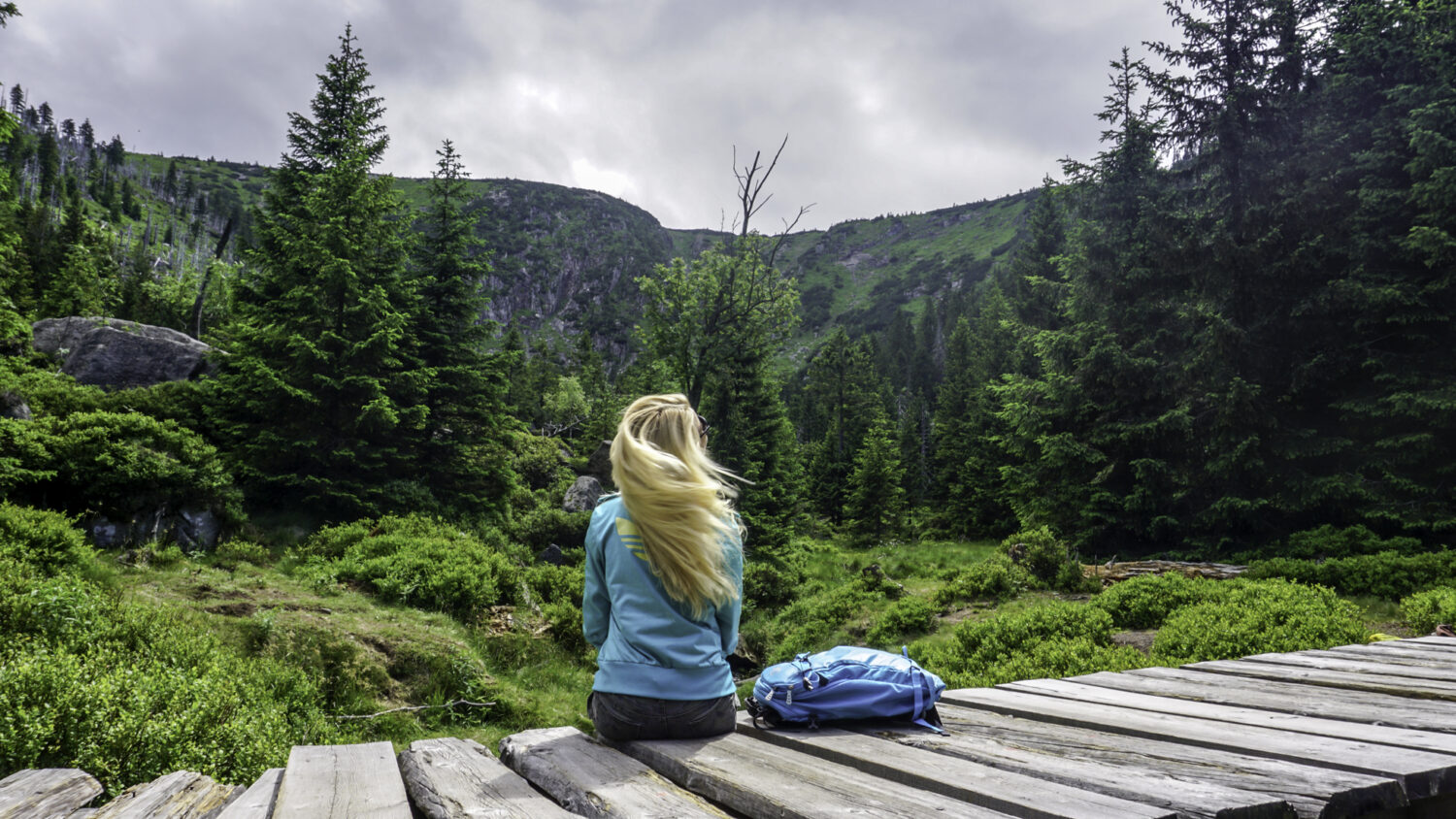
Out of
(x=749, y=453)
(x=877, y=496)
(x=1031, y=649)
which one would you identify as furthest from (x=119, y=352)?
(x=877, y=496)

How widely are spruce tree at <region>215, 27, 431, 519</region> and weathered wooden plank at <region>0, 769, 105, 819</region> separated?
12431 mm

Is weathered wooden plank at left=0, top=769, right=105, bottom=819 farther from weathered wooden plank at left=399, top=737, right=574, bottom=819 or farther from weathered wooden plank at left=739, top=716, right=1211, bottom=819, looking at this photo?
weathered wooden plank at left=739, top=716, right=1211, bottom=819

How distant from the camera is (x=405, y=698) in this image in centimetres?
806

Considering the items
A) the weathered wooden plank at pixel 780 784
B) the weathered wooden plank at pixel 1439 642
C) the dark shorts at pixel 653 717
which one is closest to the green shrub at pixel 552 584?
the dark shorts at pixel 653 717

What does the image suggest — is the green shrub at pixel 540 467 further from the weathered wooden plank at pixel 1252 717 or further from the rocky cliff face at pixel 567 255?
the rocky cliff face at pixel 567 255

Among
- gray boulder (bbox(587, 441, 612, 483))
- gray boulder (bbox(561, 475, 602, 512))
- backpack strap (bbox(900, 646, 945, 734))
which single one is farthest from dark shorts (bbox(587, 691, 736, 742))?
gray boulder (bbox(587, 441, 612, 483))

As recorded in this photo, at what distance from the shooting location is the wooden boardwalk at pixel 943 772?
6.19 ft

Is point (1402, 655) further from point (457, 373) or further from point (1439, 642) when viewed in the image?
point (457, 373)

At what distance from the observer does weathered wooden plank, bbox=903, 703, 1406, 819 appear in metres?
1.83

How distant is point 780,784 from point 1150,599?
31.9 feet

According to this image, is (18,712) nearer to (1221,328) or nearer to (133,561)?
(133,561)

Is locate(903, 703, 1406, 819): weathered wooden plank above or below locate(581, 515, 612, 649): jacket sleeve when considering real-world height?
below

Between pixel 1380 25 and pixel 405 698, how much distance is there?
81.4ft

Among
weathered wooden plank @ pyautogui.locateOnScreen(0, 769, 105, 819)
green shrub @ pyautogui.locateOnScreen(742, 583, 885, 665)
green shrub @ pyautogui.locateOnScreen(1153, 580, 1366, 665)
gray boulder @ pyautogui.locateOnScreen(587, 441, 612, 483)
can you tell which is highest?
gray boulder @ pyautogui.locateOnScreen(587, 441, 612, 483)
